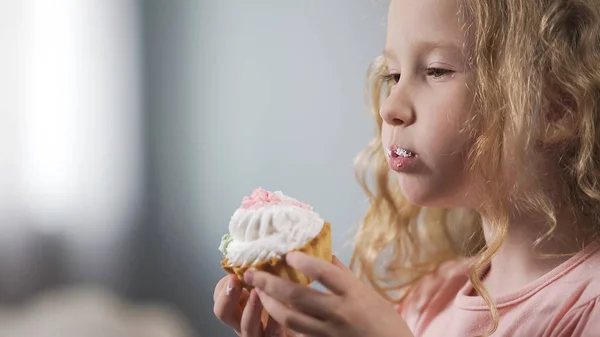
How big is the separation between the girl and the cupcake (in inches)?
0.9

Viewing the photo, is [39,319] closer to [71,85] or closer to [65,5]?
[71,85]

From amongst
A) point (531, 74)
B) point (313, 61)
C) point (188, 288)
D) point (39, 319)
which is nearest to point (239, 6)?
point (313, 61)

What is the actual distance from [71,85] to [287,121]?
0.75m

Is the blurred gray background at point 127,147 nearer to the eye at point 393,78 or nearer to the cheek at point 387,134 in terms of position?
the eye at point 393,78

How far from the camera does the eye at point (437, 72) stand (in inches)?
33.2

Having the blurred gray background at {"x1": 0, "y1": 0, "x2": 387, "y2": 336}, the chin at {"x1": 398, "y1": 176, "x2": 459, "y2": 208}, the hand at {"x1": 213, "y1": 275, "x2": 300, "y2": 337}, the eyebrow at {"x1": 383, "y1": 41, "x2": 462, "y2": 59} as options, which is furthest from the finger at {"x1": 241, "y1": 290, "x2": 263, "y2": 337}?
the blurred gray background at {"x1": 0, "y1": 0, "x2": 387, "y2": 336}

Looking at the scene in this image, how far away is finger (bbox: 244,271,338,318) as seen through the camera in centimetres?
74

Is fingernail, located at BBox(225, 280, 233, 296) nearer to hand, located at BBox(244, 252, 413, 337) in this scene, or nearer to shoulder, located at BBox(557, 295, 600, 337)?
hand, located at BBox(244, 252, 413, 337)

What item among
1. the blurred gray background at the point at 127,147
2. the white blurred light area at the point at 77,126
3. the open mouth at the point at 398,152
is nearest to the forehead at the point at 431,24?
the open mouth at the point at 398,152

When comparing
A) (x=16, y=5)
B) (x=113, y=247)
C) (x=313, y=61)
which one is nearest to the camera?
(x=313, y=61)

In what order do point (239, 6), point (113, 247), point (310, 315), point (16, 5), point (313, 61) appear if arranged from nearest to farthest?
point (310, 315) → point (313, 61) → point (239, 6) → point (16, 5) → point (113, 247)

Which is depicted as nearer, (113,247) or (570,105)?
(570,105)

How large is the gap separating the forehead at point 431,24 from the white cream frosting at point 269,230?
232 millimetres

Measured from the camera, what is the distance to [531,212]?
2.86 ft
